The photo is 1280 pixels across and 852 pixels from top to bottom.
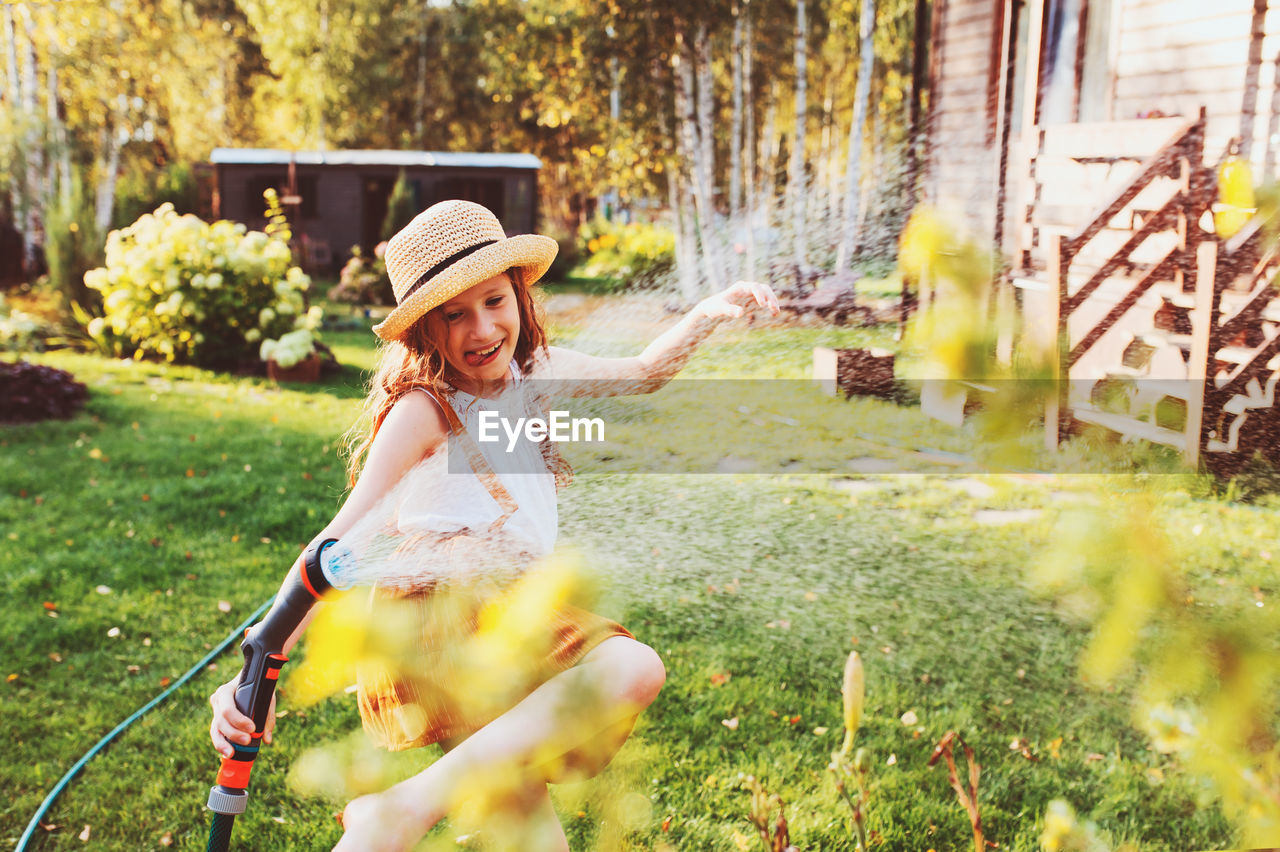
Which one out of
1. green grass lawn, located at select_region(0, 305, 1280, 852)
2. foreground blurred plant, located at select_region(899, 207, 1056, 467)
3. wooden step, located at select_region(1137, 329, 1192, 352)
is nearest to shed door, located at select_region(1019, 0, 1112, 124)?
green grass lawn, located at select_region(0, 305, 1280, 852)

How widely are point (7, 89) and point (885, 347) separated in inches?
951

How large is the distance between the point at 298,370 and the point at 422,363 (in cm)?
794

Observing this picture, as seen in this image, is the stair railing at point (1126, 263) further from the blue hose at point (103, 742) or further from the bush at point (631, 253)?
the bush at point (631, 253)

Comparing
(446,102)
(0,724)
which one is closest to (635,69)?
(0,724)

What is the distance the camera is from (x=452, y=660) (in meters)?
1.66

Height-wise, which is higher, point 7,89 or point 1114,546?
point 7,89

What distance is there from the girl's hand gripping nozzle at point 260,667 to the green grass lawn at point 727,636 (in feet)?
1.54

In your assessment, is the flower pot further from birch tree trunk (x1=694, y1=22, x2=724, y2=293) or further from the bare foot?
the bare foot

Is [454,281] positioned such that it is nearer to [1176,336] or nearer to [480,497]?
[480,497]

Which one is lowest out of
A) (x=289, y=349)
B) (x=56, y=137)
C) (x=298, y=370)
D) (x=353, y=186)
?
(x=298, y=370)

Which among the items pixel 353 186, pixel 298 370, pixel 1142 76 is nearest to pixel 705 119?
pixel 1142 76

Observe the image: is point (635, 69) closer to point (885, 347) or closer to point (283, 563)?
point (283, 563)

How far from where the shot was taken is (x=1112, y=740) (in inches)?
127

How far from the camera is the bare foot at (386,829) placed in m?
1.72
